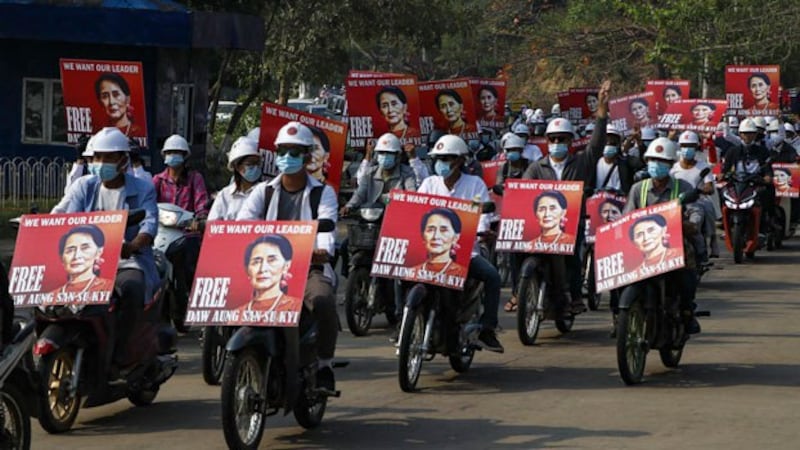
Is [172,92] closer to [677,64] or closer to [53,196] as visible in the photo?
[53,196]

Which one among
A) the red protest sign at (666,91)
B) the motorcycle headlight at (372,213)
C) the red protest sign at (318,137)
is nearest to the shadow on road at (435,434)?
the motorcycle headlight at (372,213)

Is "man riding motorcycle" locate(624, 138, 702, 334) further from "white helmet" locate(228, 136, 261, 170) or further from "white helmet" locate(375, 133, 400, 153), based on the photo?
"white helmet" locate(375, 133, 400, 153)

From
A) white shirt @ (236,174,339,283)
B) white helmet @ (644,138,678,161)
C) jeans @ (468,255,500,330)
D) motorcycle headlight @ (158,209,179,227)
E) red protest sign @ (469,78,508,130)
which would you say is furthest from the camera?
red protest sign @ (469,78,508,130)

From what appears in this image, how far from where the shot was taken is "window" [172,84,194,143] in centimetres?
3375

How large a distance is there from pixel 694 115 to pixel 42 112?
11.5 meters

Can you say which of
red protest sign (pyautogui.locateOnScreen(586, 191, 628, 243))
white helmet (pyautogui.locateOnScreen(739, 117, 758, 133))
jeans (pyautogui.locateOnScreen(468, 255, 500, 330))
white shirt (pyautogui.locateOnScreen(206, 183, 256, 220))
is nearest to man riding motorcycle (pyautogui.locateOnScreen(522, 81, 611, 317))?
red protest sign (pyautogui.locateOnScreen(586, 191, 628, 243))

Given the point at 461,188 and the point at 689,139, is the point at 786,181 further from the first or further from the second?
the point at 461,188

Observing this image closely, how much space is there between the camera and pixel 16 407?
8.80 meters

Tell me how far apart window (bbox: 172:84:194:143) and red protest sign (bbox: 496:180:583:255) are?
19088 mm

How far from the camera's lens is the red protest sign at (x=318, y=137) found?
17547 mm

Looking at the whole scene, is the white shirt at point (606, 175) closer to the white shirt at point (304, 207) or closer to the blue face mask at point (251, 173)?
the blue face mask at point (251, 173)

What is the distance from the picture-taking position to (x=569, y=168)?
53.4 ft

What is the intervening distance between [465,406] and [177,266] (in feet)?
12.7

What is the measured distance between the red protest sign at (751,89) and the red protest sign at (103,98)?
1679 cm
